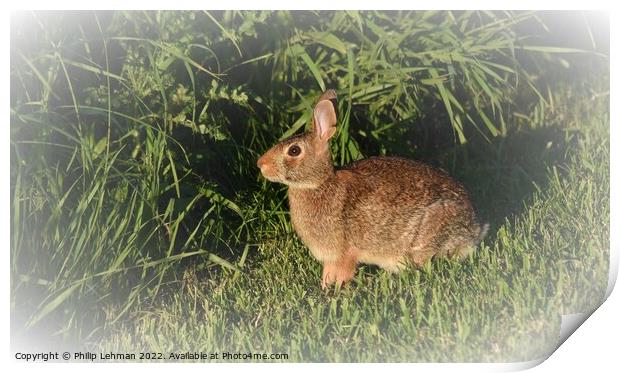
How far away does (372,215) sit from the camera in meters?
4.39

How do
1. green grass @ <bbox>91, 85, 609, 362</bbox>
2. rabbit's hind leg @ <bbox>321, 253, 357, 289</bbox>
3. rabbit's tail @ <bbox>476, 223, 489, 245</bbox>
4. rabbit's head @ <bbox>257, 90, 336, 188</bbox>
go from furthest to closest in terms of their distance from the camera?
rabbit's tail @ <bbox>476, 223, 489, 245</bbox>, rabbit's hind leg @ <bbox>321, 253, 357, 289</bbox>, rabbit's head @ <bbox>257, 90, 336, 188</bbox>, green grass @ <bbox>91, 85, 609, 362</bbox>

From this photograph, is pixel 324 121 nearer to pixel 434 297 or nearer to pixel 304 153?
pixel 304 153

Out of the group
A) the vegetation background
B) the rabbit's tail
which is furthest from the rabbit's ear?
the rabbit's tail

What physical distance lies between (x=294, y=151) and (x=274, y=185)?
494mm

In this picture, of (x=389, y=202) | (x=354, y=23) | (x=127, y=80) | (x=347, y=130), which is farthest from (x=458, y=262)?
(x=127, y=80)

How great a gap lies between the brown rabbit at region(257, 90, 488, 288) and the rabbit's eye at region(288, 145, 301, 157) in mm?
58

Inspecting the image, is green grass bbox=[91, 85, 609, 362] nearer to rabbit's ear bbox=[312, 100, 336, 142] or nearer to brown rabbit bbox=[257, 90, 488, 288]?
brown rabbit bbox=[257, 90, 488, 288]

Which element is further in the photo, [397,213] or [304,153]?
[397,213]

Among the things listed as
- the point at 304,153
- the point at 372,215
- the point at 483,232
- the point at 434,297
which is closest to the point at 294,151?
the point at 304,153

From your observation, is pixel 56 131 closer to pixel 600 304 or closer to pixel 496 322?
pixel 496 322

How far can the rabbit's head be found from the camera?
4.22 metres

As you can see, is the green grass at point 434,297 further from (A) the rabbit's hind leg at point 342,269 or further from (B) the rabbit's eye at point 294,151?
(B) the rabbit's eye at point 294,151

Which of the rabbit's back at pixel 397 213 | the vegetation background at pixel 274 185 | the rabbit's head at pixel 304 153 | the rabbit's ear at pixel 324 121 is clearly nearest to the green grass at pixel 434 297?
the vegetation background at pixel 274 185

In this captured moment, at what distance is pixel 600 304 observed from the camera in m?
4.10
